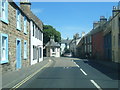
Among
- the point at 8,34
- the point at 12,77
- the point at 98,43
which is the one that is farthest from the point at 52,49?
the point at 12,77

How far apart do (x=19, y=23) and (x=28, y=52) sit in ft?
20.9

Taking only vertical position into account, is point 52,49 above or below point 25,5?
below

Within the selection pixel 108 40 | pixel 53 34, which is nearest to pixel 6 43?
pixel 108 40

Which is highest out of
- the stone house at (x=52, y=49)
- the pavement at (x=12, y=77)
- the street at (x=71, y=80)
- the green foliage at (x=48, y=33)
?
the green foliage at (x=48, y=33)

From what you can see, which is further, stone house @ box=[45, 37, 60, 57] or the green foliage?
the green foliage

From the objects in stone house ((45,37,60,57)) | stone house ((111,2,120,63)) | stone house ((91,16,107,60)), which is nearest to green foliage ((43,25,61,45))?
stone house ((45,37,60,57))

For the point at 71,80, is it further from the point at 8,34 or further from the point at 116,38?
the point at 116,38

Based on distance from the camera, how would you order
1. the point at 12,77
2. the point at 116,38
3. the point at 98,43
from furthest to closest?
1. the point at 98,43
2. the point at 116,38
3. the point at 12,77

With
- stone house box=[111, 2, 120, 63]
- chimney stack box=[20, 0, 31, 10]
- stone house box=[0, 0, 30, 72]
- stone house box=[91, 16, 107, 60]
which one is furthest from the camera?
stone house box=[91, 16, 107, 60]

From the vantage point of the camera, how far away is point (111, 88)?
10.1m

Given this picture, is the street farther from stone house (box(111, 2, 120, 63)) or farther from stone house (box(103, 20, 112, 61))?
stone house (box(103, 20, 112, 61))

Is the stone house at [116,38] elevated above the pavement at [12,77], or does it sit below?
above

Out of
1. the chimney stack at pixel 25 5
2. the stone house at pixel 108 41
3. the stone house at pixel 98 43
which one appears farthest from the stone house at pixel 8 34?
the stone house at pixel 98 43

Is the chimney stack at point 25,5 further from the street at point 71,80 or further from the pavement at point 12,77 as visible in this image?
the pavement at point 12,77
